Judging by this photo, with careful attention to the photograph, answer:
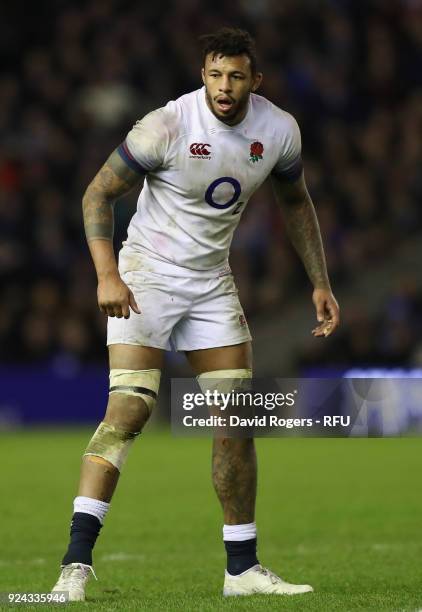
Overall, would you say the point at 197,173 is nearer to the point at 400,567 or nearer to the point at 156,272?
the point at 156,272

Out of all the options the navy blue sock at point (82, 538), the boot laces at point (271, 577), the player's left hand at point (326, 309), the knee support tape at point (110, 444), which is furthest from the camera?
the player's left hand at point (326, 309)

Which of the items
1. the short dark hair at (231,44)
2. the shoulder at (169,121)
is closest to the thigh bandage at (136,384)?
the shoulder at (169,121)

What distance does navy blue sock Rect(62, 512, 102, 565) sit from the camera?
18.7 feet

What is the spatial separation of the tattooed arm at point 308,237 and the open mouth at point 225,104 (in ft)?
1.84

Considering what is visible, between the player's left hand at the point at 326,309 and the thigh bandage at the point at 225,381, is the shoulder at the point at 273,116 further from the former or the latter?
the thigh bandage at the point at 225,381

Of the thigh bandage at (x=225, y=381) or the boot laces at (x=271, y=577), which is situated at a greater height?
the thigh bandage at (x=225, y=381)

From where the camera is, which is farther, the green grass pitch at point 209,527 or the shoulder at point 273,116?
the shoulder at point 273,116

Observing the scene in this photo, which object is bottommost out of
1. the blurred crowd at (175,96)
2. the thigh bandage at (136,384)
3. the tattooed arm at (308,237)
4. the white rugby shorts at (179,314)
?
the thigh bandage at (136,384)

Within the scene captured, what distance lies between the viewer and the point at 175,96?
20000 mm

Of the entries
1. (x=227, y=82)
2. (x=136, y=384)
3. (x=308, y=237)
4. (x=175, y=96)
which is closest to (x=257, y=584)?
(x=136, y=384)

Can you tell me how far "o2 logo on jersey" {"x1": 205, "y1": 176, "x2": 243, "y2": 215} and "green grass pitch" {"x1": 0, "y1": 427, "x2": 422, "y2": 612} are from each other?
5.31 feet

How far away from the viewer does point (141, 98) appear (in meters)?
20.1

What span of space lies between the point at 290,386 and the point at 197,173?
37.7 inches

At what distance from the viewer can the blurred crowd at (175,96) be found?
17859 mm
